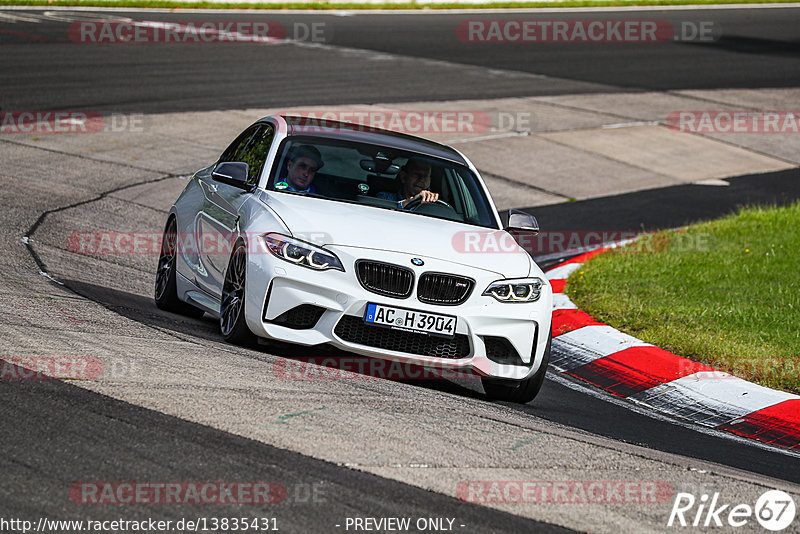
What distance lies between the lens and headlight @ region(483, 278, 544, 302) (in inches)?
279

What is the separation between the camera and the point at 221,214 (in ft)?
26.5

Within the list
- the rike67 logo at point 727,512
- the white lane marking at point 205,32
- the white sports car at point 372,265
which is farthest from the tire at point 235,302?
the white lane marking at point 205,32

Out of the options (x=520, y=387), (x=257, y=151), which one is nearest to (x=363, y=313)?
(x=520, y=387)

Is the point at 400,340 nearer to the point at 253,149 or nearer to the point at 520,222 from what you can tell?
the point at 520,222

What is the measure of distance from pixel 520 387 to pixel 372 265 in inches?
49.4

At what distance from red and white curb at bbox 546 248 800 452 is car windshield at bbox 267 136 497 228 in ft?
4.33

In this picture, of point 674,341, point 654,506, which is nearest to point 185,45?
point 674,341

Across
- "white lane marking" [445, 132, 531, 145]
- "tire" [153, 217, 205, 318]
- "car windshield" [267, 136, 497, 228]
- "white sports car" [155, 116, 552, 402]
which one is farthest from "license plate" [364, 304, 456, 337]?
"white lane marking" [445, 132, 531, 145]

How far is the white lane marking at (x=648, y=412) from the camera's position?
22.9ft

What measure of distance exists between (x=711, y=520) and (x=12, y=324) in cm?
400

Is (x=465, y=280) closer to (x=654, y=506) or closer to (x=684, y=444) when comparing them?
(x=684, y=444)

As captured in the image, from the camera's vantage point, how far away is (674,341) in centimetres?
869

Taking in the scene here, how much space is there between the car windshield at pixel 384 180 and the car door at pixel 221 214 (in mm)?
248

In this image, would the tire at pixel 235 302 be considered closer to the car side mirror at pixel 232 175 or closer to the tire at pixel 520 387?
the car side mirror at pixel 232 175
